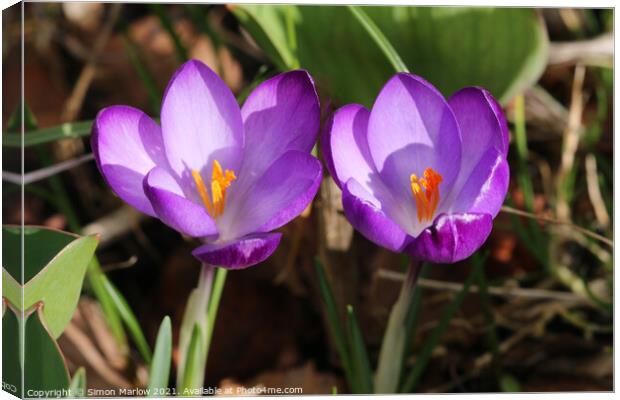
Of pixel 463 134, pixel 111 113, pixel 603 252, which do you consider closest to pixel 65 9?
pixel 111 113

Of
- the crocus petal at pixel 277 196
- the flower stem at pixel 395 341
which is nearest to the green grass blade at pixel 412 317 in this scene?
the flower stem at pixel 395 341

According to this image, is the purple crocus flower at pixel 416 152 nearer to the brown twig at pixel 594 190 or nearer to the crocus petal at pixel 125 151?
the crocus petal at pixel 125 151

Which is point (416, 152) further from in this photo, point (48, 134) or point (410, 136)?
point (48, 134)

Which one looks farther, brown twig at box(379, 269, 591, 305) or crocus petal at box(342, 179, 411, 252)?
brown twig at box(379, 269, 591, 305)

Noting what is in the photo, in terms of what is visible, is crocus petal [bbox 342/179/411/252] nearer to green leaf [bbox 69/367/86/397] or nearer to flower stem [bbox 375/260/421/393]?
flower stem [bbox 375/260/421/393]

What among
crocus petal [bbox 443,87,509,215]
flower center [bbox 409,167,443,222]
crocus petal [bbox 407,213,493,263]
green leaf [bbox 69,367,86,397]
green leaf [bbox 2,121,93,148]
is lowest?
green leaf [bbox 69,367,86,397]

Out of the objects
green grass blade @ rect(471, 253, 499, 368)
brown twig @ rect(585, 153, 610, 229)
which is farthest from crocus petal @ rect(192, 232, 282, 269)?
brown twig @ rect(585, 153, 610, 229)

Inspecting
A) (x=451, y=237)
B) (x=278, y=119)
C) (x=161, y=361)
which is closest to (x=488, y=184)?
(x=451, y=237)
